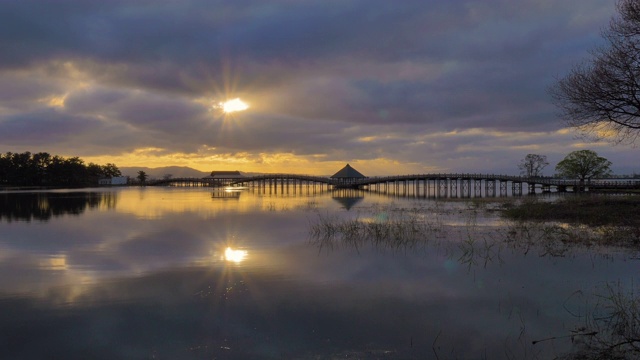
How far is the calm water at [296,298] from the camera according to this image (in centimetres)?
678

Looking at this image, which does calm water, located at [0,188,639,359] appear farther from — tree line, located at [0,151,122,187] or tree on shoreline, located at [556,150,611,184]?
tree line, located at [0,151,122,187]

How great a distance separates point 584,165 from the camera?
74.5 meters

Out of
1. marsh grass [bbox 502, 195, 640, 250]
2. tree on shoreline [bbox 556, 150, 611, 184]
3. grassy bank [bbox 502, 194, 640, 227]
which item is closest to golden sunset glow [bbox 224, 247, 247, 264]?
marsh grass [bbox 502, 195, 640, 250]

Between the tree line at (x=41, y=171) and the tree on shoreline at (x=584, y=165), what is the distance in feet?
402

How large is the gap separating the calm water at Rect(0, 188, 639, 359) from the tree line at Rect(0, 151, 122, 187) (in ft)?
343

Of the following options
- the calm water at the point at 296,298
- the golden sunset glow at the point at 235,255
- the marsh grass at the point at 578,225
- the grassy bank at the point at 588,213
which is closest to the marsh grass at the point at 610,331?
the calm water at the point at 296,298

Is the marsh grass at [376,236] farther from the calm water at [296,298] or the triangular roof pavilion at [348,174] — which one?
the triangular roof pavilion at [348,174]

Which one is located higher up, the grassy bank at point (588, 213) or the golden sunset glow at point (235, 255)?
the grassy bank at point (588, 213)

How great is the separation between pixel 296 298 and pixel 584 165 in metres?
81.9

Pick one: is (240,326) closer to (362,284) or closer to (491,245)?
(362,284)

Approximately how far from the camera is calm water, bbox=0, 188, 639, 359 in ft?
22.2

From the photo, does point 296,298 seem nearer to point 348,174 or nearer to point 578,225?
point 578,225

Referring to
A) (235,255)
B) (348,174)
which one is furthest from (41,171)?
(235,255)

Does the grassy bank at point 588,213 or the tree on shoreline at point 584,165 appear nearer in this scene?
the grassy bank at point 588,213
